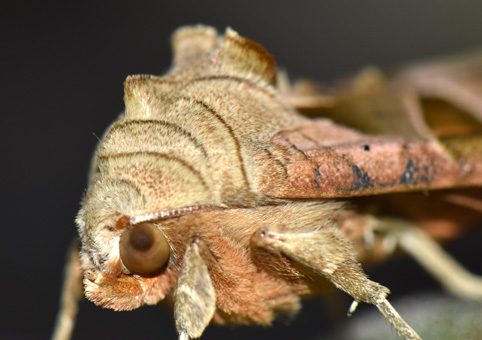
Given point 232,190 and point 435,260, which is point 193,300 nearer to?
point 232,190

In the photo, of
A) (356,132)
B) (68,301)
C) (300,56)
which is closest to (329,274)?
(356,132)

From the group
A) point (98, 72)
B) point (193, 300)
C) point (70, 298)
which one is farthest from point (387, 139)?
point (98, 72)

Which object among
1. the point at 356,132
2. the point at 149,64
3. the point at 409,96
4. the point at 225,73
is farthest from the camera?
the point at 149,64

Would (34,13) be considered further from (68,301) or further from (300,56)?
(68,301)

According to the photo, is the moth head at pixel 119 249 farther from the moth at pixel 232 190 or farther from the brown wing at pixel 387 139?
the brown wing at pixel 387 139

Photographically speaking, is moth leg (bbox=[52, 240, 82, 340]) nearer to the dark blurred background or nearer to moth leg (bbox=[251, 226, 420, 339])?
moth leg (bbox=[251, 226, 420, 339])

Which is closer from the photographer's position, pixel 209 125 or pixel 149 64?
pixel 209 125
